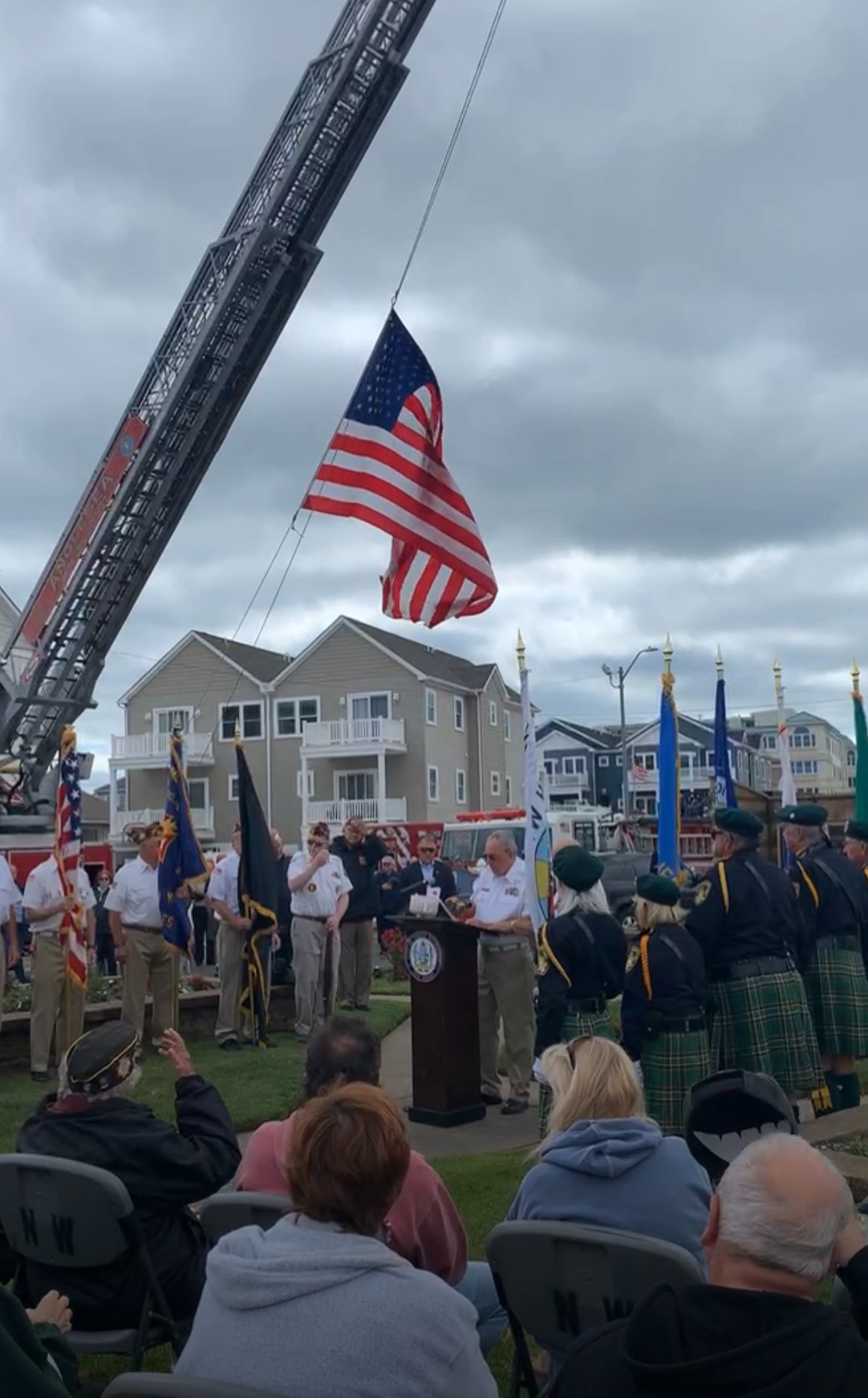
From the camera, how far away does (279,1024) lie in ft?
39.5

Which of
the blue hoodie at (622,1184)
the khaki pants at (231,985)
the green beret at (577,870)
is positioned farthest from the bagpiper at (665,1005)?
the khaki pants at (231,985)

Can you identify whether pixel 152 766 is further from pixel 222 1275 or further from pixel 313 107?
A: pixel 222 1275

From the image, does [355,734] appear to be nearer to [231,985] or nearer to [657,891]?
[231,985]

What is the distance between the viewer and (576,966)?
6742 mm

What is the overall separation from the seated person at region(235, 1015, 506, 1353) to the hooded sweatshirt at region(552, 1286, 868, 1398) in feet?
2.51

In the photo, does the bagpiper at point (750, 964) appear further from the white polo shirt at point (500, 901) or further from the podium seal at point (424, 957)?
the white polo shirt at point (500, 901)

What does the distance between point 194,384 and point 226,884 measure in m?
8.71

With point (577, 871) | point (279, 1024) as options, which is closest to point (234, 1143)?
point (577, 871)

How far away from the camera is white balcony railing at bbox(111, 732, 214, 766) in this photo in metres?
45.2

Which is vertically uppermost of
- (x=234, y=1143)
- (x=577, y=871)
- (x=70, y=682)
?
(x=70, y=682)

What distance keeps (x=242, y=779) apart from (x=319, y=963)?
6.05 ft

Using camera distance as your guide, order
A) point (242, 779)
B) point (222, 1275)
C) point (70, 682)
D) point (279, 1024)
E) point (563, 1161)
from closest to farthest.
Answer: point (222, 1275)
point (563, 1161)
point (242, 779)
point (279, 1024)
point (70, 682)

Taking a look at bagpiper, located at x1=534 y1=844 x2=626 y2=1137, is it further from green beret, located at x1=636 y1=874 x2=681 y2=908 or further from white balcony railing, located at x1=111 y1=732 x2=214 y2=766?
white balcony railing, located at x1=111 y1=732 x2=214 y2=766

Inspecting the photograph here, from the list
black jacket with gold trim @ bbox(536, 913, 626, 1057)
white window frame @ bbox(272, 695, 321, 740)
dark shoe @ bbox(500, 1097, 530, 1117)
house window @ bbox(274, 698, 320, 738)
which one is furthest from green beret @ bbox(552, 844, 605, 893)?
house window @ bbox(274, 698, 320, 738)
